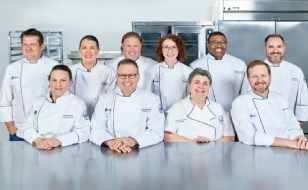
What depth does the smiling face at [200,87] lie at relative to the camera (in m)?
2.49

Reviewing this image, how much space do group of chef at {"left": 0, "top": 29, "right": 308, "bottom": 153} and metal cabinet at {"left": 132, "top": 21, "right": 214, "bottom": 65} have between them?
1173 millimetres

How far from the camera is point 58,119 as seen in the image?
7.79 ft

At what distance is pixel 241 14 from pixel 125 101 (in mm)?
2481

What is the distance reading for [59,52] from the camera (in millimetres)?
4738

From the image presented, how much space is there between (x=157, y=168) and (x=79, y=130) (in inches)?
31.5

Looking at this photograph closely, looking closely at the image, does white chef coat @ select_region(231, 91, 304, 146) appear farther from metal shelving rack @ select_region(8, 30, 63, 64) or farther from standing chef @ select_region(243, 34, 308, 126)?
metal shelving rack @ select_region(8, 30, 63, 64)

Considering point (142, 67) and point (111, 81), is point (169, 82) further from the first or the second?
point (111, 81)

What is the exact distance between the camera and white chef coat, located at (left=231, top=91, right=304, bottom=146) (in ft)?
7.66

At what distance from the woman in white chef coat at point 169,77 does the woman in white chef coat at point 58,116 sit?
733 mm

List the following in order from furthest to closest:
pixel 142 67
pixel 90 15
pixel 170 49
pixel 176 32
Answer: pixel 90 15, pixel 176 32, pixel 142 67, pixel 170 49

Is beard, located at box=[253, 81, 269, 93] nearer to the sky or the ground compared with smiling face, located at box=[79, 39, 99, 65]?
nearer to the ground

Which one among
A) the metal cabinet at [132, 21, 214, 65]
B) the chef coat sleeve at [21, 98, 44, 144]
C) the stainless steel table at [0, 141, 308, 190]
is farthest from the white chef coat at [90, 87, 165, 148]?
the metal cabinet at [132, 21, 214, 65]

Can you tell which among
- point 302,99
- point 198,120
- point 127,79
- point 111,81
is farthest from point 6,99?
point 302,99

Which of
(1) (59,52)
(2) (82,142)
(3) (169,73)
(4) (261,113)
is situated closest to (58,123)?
(2) (82,142)
